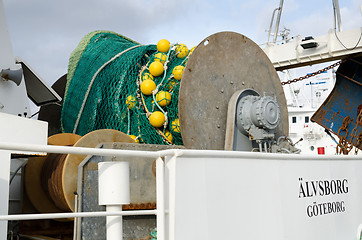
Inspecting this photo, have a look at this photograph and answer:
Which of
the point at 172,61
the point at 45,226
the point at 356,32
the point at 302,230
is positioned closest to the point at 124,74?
the point at 172,61

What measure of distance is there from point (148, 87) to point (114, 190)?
2.96m

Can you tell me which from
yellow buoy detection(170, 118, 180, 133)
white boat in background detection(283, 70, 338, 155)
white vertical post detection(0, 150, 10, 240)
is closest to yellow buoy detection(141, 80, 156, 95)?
yellow buoy detection(170, 118, 180, 133)

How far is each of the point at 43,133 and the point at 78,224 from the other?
81cm

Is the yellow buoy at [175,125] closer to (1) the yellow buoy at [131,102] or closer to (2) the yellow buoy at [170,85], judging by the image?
(2) the yellow buoy at [170,85]

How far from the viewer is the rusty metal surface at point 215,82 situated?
5.23 meters

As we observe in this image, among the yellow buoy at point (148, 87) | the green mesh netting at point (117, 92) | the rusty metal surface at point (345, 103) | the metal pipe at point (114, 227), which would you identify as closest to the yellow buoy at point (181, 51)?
the green mesh netting at point (117, 92)

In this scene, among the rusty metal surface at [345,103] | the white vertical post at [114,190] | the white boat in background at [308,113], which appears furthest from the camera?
the white boat in background at [308,113]

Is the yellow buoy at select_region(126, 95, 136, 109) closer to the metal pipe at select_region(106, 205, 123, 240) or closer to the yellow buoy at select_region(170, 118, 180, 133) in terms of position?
the yellow buoy at select_region(170, 118, 180, 133)

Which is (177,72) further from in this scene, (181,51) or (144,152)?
(144,152)

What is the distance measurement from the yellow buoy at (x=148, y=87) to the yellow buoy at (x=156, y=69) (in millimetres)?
175

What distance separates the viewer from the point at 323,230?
433cm

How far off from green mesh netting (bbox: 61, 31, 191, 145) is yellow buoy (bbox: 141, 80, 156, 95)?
0.20ft

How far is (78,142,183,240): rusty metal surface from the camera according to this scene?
11.9 feet

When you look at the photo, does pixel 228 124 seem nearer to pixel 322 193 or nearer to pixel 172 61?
pixel 172 61
